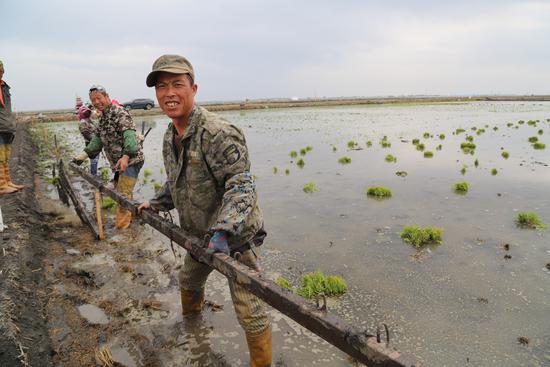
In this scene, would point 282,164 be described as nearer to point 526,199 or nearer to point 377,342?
point 526,199

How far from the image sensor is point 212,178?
9.83 ft

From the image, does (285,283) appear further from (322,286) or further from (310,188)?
(310,188)

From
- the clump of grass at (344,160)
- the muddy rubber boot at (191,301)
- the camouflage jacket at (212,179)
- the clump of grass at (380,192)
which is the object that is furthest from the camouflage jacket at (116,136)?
the clump of grass at (344,160)

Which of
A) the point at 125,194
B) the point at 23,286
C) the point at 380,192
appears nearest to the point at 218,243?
the point at 23,286

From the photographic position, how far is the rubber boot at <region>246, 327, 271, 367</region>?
319cm

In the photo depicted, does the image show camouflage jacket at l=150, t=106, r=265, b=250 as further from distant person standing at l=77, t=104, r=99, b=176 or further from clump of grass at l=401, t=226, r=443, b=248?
distant person standing at l=77, t=104, r=99, b=176

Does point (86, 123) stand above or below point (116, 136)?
above

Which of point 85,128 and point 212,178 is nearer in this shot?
point 212,178

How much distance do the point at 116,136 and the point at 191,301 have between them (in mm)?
3663

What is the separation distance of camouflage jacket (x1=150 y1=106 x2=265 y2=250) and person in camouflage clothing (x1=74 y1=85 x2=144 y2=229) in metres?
3.37

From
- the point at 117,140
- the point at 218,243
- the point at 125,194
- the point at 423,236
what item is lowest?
the point at 423,236

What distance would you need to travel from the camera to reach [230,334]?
4.22 metres

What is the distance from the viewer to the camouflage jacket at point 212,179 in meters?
2.69

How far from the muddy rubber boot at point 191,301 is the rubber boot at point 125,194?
10.2ft
